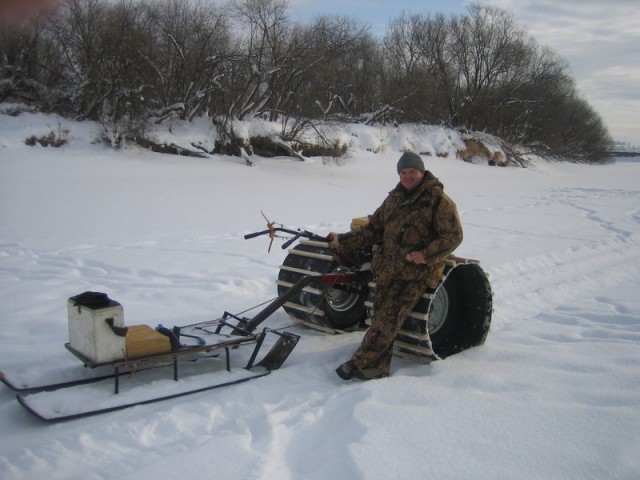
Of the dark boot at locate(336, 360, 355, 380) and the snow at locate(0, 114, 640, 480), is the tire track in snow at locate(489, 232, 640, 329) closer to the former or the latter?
the snow at locate(0, 114, 640, 480)

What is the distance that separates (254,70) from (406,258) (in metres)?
19.0

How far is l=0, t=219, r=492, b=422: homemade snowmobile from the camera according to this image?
3873mm

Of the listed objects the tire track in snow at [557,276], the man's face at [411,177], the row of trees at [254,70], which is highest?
the row of trees at [254,70]

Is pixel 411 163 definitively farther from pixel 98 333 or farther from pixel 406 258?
pixel 98 333

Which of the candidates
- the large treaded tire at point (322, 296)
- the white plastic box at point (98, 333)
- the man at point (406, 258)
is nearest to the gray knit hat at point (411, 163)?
the man at point (406, 258)

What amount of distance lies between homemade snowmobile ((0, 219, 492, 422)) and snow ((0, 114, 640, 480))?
0.48 feet

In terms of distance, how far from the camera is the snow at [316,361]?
3.22 meters

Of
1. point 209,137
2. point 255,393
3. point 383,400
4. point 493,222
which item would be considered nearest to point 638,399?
point 383,400

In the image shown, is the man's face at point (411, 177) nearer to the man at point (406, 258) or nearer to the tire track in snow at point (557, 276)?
the man at point (406, 258)

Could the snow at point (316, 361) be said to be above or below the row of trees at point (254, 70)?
below

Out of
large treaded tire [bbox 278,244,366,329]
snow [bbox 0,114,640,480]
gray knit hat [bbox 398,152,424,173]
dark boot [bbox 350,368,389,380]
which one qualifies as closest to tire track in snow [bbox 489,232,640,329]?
snow [bbox 0,114,640,480]

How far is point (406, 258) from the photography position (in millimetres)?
4527

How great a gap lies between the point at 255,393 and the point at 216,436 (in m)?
0.70

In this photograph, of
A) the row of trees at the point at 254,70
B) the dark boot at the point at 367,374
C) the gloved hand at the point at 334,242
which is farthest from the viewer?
the row of trees at the point at 254,70
